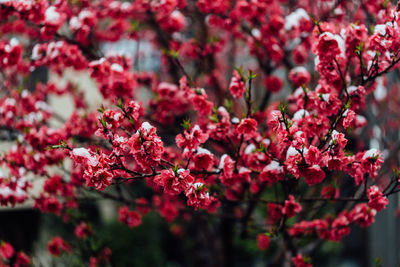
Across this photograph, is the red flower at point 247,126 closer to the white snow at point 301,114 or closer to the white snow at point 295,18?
the white snow at point 301,114

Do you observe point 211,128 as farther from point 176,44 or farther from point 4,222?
point 4,222

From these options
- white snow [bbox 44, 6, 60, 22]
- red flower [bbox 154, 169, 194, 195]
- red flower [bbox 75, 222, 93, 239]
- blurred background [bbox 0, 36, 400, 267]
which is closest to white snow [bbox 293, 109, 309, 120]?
red flower [bbox 154, 169, 194, 195]

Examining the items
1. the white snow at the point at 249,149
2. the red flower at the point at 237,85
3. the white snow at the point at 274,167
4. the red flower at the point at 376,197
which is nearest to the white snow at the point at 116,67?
the red flower at the point at 237,85

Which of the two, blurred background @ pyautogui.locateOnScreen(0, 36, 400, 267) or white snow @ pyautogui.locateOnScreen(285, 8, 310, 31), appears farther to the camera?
blurred background @ pyautogui.locateOnScreen(0, 36, 400, 267)

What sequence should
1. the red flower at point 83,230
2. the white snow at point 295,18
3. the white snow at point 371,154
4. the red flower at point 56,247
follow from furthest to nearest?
the red flower at point 56,247 < the red flower at point 83,230 < the white snow at point 295,18 < the white snow at point 371,154

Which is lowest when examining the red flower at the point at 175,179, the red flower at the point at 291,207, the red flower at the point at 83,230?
the red flower at the point at 83,230

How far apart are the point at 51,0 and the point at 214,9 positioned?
1.59 meters

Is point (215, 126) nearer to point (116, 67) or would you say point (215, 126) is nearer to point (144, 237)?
point (116, 67)

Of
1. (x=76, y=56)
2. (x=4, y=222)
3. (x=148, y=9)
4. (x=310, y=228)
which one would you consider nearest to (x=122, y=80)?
(x=76, y=56)

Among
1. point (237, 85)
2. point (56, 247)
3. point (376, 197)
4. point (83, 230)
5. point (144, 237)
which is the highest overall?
point (237, 85)

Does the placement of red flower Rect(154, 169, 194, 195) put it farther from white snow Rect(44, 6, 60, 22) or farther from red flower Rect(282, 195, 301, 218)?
white snow Rect(44, 6, 60, 22)

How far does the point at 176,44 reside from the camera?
4.53 meters

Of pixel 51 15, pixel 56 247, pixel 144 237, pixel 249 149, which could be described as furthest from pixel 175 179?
pixel 144 237

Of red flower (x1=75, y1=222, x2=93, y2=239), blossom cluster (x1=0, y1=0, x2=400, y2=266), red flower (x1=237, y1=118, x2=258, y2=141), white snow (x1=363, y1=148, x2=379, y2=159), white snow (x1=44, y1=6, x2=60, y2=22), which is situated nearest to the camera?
blossom cluster (x1=0, y1=0, x2=400, y2=266)
